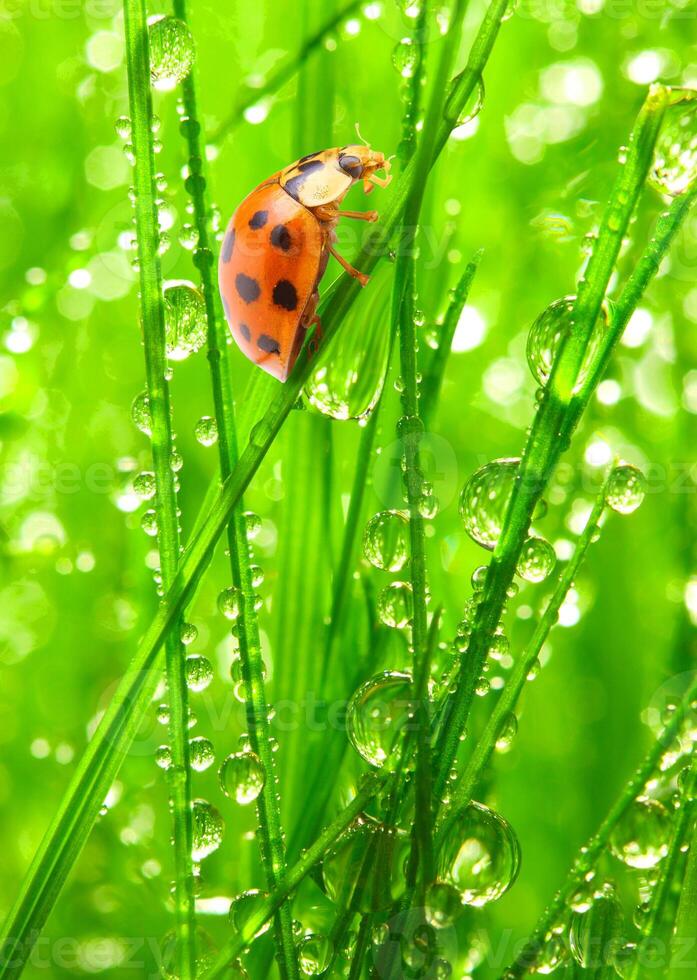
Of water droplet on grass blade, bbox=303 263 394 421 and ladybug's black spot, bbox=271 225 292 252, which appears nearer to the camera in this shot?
water droplet on grass blade, bbox=303 263 394 421

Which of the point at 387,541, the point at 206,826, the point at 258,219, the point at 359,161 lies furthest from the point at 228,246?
the point at 206,826

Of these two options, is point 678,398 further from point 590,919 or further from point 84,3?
point 84,3

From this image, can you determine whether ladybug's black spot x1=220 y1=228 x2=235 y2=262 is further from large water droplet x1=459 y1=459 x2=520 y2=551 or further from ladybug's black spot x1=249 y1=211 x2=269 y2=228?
large water droplet x1=459 y1=459 x2=520 y2=551

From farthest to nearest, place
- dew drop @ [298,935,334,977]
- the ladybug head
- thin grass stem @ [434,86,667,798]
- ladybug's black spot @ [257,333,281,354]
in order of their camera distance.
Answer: the ladybug head
ladybug's black spot @ [257,333,281,354]
dew drop @ [298,935,334,977]
thin grass stem @ [434,86,667,798]

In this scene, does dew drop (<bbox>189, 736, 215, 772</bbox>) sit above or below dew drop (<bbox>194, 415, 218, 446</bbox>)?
below

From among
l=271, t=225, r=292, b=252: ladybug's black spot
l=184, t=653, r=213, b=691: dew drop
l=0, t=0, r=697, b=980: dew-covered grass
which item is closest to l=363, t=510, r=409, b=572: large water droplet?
l=0, t=0, r=697, b=980: dew-covered grass

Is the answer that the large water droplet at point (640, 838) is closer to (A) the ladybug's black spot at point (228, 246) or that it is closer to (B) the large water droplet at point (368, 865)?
(B) the large water droplet at point (368, 865)

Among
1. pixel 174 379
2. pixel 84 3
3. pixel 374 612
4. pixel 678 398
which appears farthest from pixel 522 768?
pixel 84 3
